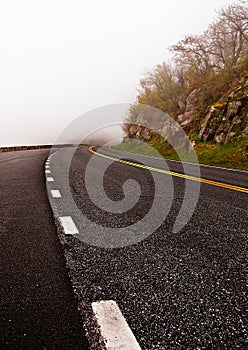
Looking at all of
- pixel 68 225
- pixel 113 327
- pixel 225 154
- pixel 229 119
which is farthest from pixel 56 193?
pixel 229 119

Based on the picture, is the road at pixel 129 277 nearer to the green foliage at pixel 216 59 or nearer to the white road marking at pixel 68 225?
the white road marking at pixel 68 225

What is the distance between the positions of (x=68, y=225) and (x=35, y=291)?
6.05 ft

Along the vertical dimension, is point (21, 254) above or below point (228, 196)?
above

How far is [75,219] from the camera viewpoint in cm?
454

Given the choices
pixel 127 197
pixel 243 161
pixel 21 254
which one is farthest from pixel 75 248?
pixel 243 161

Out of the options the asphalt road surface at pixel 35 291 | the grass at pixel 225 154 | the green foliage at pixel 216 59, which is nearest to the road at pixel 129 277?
the asphalt road surface at pixel 35 291

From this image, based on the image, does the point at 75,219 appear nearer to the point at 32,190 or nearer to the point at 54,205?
the point at 54,205

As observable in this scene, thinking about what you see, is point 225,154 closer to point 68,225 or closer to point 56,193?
point 56,193

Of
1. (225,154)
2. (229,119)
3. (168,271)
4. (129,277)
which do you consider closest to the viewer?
(129,277)

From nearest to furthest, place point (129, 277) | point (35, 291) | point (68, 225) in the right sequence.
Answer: point (35, 291) → point (129, 277) → point (68, 225)

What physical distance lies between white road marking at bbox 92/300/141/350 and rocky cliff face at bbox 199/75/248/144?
673 inches

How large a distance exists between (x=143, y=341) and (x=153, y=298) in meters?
0.52

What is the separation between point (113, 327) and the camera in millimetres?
1892

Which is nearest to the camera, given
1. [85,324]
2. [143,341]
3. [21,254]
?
[143,341]
